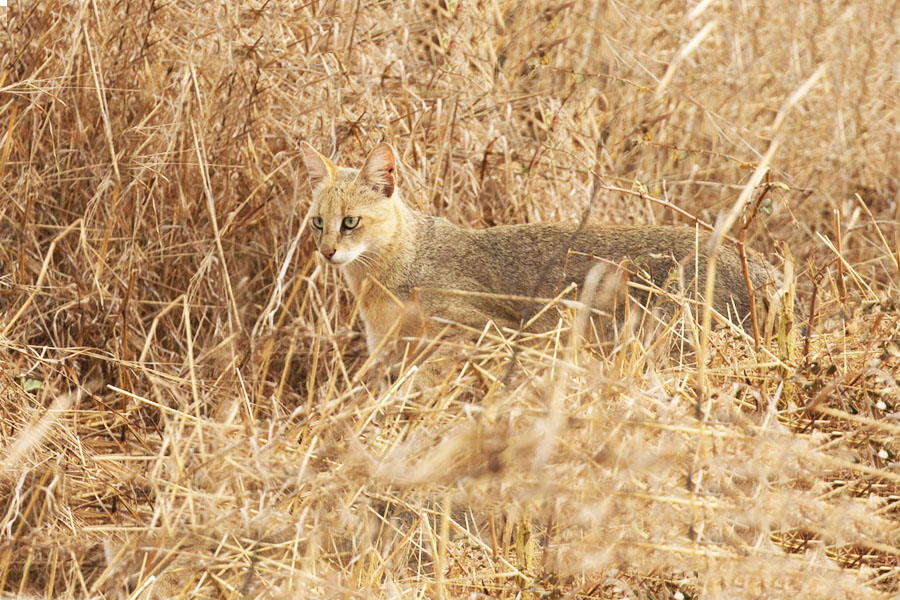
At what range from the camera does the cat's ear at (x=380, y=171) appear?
13.6 ft

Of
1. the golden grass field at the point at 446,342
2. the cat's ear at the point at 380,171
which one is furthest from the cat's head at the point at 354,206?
the golden grass field at the point at 446,342

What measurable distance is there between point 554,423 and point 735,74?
4427 millimetres

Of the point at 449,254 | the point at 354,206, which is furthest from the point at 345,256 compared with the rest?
the point at 449,254

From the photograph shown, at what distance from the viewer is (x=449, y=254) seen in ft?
14.6

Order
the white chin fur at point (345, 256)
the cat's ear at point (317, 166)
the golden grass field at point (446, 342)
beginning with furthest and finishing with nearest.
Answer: the cat's ear at point (317, 166) → the white chin fur at point (345, 256) → the golden grass field at point (446, 342)

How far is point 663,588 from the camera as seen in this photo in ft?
8.36

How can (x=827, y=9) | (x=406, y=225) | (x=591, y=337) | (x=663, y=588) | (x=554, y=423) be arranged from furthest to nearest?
(x=827, y=9) → (x=406, y=225) → (x=591, y=337) → (x=663, y=588) → (x=554, y=423)

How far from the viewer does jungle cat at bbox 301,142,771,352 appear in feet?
13.6

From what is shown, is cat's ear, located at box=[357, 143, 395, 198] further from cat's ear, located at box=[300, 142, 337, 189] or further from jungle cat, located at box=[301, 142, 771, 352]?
cat's ear, located at box=[300, 142, 337, 189]

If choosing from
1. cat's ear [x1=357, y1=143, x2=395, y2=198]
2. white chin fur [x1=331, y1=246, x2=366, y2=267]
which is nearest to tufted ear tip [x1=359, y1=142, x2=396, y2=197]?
cat's ear [x1=357, y1=143, x2=395, y2=198]

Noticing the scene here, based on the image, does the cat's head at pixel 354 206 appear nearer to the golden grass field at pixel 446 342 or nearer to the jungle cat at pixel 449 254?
the jungle cat at pixel 449 254

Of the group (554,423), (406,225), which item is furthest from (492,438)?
(406,225)

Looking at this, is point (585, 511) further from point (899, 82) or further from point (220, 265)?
point (899, 82)

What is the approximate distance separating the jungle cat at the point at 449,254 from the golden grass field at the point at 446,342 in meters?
0.17
